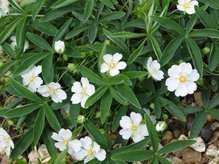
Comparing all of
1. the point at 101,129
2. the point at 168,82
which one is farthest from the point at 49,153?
the point at 168,82

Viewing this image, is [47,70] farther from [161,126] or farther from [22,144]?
[161,126]

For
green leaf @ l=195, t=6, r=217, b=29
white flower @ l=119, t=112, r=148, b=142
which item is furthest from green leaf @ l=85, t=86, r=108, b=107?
green leaf @ l=195, t=6, r=217, b=29

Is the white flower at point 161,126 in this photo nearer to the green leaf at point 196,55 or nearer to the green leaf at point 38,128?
the green leaf at point 196,55

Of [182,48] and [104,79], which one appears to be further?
[182,48]

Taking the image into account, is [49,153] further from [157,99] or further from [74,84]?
[157,99]

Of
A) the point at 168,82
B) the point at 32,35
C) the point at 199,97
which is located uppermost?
the point at 32,35

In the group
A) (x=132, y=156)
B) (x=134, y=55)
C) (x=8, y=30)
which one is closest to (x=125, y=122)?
(x=132, y=156)

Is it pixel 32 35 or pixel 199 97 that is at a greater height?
pixel 32 35
